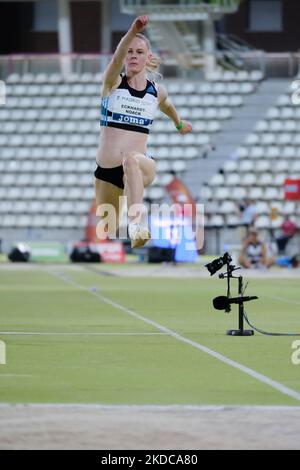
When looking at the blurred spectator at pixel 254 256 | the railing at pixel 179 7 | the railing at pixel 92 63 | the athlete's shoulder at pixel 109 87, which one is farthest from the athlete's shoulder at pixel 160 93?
the railing at pixel 92 63

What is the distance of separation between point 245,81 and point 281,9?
31.4 ft

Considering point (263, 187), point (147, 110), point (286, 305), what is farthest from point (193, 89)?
point (147, 110)

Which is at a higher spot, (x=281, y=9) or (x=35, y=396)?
(x=281, y=9)

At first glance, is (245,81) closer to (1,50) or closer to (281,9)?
(281,9)

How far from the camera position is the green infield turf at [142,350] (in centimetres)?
756

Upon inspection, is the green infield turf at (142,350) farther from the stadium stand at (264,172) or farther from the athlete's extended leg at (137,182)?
the stadium stand at (264,172)

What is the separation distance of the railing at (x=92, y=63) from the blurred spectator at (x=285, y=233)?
6.12m

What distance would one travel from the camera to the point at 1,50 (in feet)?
168

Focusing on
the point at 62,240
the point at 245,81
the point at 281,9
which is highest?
the point at 281,9

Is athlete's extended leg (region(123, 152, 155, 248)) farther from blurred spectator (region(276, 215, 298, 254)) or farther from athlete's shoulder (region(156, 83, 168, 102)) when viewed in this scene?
blurred spectator (region(276, 215, 298, 254))

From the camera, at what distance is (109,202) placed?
8.91 m

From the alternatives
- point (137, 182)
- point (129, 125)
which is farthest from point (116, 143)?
point (137, 182)

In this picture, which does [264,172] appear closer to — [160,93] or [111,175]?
[160,93]

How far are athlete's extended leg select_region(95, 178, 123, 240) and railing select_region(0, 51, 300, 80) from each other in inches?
1253
